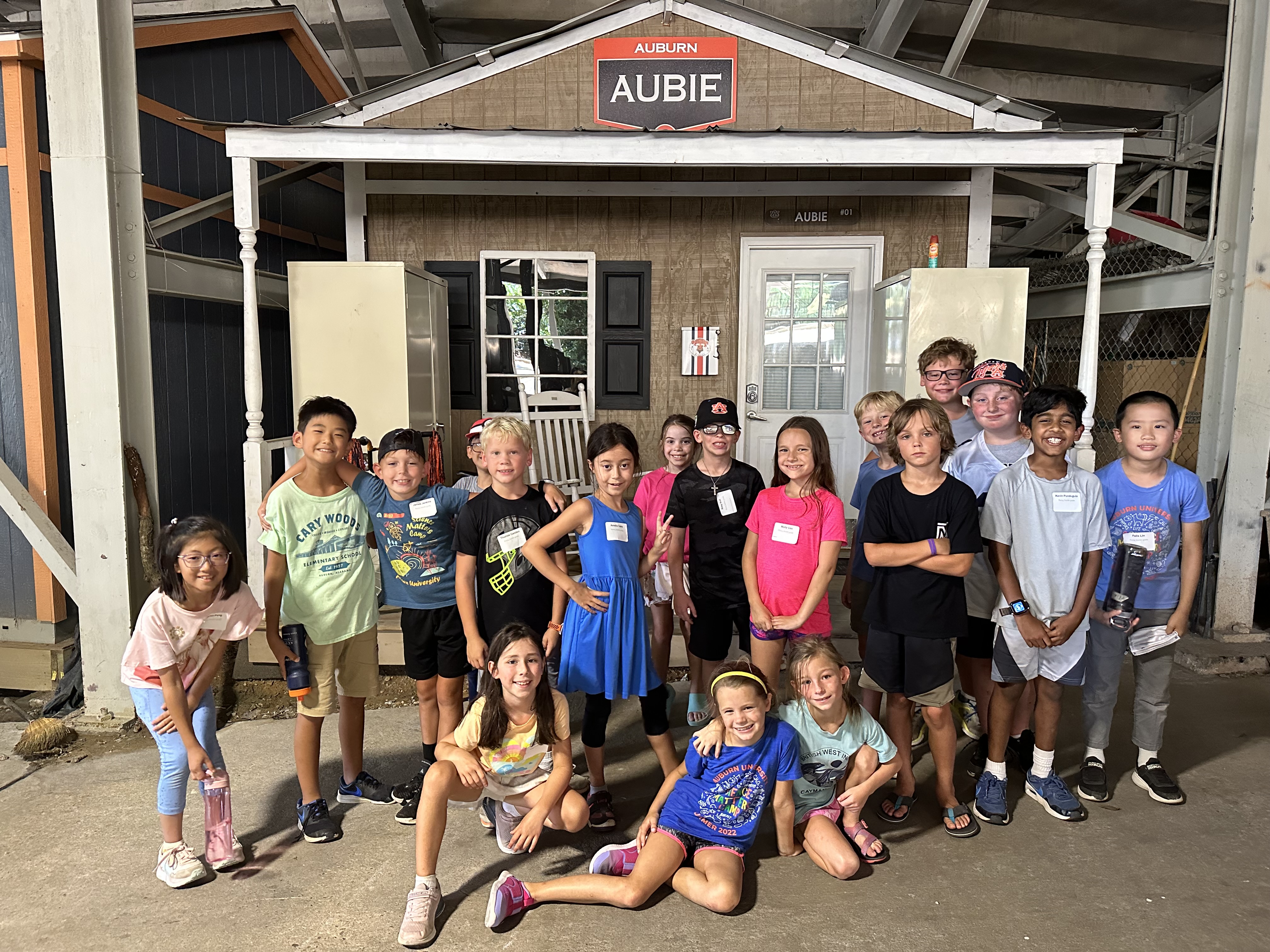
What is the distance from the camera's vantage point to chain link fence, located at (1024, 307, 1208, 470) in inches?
234

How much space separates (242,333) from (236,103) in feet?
5.33

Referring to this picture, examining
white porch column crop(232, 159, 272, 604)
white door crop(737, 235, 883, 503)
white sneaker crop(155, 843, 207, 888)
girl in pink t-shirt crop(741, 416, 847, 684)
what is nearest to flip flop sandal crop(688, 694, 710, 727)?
girl in pink t-shirt crop(741, 416, 847, 684)

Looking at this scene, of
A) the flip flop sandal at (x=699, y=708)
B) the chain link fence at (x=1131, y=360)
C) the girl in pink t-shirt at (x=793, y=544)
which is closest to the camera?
the girl in pink t-shirt at (x=793, y=544)

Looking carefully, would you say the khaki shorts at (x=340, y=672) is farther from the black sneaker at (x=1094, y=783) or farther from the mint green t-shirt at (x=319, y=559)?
the black sneaker at (x=1094, y=783)

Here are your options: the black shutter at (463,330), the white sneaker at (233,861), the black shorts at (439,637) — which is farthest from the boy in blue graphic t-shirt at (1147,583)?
the black shutter at (463,330)

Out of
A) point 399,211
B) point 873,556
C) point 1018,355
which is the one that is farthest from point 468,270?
point 873,556

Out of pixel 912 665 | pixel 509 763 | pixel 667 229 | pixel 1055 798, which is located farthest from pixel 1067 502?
pixel 667 229

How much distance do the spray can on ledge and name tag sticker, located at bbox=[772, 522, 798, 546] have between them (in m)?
1.68

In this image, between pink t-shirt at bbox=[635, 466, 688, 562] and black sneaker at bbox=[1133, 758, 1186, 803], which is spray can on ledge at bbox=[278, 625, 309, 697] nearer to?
pink t-shirt at bbox=[635, 466, 688, 562]

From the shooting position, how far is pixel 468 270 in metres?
6.38

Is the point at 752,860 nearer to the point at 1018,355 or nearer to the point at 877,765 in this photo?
the point at 877,765

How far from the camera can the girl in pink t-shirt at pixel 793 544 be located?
122 inches

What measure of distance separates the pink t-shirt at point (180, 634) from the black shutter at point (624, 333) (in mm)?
3894

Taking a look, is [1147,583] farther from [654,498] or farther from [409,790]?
[409,790]
